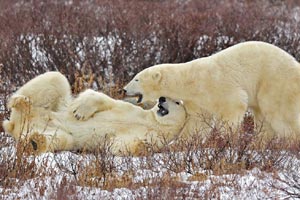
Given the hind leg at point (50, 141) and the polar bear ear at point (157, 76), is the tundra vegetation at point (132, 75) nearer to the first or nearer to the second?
the hind leg at point (50, 141)

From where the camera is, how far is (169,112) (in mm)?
6609

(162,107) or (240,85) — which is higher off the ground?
(240,85)

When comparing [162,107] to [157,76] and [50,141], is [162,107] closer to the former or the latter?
[157,76]

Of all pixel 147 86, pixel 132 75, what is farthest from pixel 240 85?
pixel 132 75

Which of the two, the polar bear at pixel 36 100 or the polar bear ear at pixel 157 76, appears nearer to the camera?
the polar bear at pixel 36 100

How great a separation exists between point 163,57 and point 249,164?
174 inches

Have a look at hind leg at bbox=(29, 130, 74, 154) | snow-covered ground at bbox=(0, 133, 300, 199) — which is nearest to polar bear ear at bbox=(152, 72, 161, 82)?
hind leg at bbox=(29, 130, 74, 154)

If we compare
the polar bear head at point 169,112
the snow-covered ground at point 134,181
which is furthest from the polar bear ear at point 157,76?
the snow-covered ground at point 134,181

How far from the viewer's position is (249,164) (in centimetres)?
557

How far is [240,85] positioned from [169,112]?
2.16 ft

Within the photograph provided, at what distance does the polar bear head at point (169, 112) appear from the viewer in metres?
6.56

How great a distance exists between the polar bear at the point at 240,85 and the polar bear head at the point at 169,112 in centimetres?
6

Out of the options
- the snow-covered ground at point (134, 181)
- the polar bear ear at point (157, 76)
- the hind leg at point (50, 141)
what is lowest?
the snow-covered ground at point (134, 181)

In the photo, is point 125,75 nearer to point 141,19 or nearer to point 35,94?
point 141,19
